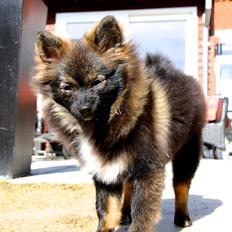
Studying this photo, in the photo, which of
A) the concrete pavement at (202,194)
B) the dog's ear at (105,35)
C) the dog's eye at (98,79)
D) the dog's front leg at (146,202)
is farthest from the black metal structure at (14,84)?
the dog's front leg at (146,202)

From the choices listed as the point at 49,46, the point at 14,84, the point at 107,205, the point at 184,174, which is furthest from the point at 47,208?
the point at 14,84

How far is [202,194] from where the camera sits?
5113 millimetres

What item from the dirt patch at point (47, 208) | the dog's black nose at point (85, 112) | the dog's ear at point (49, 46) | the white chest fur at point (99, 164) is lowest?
the dirt patch at point (47, 208)

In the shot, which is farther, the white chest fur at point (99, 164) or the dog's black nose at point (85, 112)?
the white chest fur at point (99, 164)

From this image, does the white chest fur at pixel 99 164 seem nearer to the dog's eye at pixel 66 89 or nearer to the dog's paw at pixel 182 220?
the dog's eye at pixel 66 89

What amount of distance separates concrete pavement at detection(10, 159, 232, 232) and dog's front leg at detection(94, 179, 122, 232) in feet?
1.10

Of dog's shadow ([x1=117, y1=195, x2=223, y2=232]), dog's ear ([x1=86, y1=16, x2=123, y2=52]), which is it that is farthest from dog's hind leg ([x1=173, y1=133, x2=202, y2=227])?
dog's ear ([x1=86, y1=16, x2=123, y2=52])

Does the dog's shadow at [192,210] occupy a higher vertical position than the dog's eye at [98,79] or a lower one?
lower

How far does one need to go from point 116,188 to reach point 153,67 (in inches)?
37.8

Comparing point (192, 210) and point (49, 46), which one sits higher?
point (49, 46)

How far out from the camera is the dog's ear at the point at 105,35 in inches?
121

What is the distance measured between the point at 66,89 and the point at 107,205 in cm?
87

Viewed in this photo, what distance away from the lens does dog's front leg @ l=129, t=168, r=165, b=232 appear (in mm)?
2889

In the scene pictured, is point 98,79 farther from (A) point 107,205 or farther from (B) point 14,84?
(B) point 14,84
